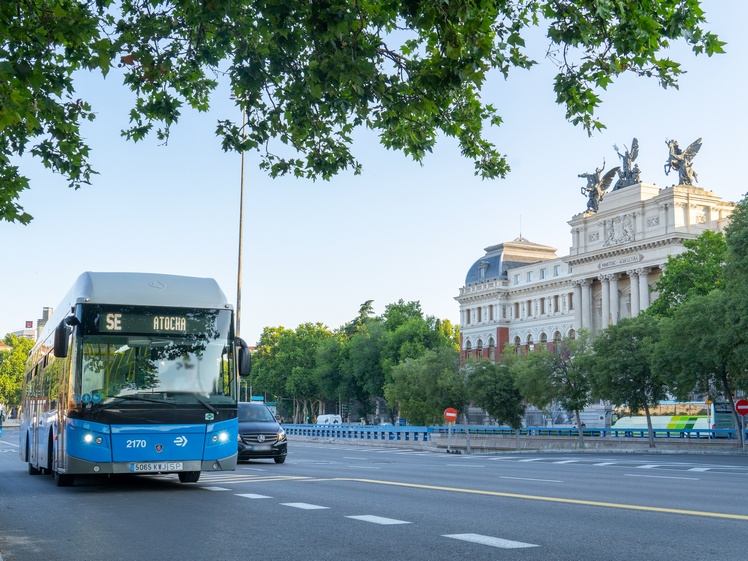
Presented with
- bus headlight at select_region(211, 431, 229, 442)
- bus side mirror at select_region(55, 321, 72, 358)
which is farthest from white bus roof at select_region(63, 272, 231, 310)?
bus headlight at select_region(211, 431, 229, 442)

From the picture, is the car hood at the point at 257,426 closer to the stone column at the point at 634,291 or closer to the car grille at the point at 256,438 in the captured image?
the car grille at the point at 256,438

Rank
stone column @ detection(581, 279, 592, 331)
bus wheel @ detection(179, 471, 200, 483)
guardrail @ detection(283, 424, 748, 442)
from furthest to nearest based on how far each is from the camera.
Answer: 1. stone column @ detection(581, 279, 592, 331)
2. guardrail @ detection(283, 424, 748, 442)
3. bus wheel @ detection(179, 471, 200, 483)

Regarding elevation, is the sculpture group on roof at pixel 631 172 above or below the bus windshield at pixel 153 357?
above

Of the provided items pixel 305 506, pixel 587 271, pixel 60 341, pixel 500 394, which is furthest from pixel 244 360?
pixel 587 271

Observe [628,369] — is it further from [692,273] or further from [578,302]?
[578,302]

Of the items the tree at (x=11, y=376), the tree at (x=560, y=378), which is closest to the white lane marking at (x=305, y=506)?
the tree at (x=560, y=378)

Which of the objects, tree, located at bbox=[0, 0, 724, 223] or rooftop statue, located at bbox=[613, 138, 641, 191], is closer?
tree, located at bbox=[0, 0, 724, 223]

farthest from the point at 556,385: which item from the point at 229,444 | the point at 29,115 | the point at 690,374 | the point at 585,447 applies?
the point at 29,115

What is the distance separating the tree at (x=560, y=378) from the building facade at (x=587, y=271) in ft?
69.0

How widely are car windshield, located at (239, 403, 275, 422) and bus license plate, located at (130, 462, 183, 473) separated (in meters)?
13.6

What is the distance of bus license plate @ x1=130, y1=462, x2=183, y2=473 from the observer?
15312mm

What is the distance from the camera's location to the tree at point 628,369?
Answer: 49312 mm

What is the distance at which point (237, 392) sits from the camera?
1590cm

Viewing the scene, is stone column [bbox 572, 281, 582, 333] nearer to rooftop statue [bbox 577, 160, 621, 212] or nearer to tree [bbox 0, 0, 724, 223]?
rooftop statue [bbox 577, 160, 621, 212]
